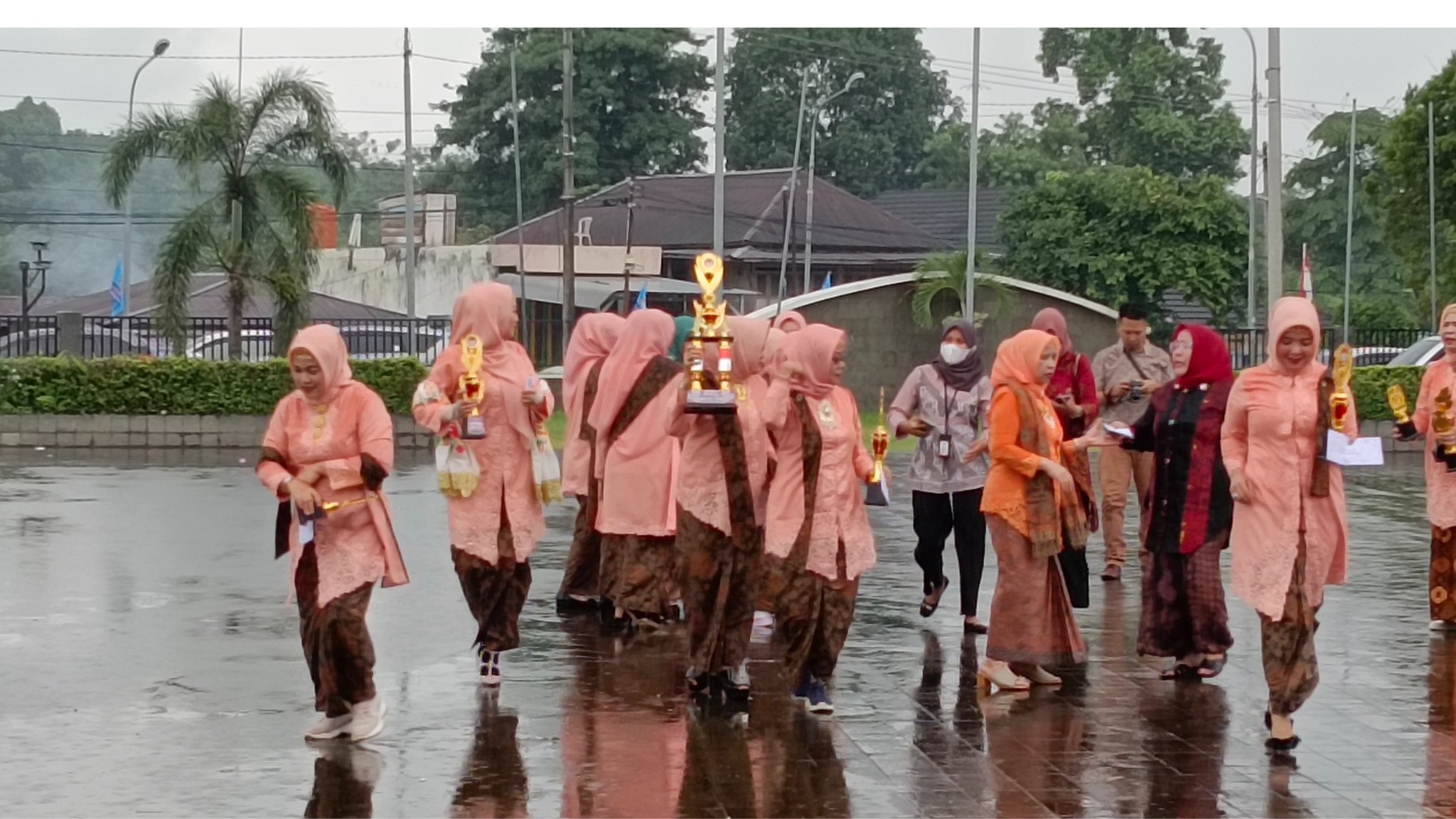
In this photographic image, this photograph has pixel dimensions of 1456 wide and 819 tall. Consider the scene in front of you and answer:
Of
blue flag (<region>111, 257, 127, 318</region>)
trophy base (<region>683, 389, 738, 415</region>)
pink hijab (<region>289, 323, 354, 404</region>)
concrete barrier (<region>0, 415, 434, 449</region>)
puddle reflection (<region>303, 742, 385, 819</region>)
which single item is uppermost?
blue flag (<region>111, 257, 127, 318</region>)

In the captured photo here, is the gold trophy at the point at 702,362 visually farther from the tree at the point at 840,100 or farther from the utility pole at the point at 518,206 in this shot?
the tree at the point at 840,100

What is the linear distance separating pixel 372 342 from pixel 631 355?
1933 centimetres

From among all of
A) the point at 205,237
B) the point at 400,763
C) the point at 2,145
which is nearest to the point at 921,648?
the point at 400,763

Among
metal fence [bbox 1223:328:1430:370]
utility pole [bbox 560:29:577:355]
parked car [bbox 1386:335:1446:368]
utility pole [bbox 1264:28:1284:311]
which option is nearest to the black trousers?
utility pole [bbox 1264:28:1284:311]

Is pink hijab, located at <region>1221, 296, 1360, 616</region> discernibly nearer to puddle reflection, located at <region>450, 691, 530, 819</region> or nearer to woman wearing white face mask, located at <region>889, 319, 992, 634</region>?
woman wearing white face mask, located at <region>889, 319, 992, 634</region>

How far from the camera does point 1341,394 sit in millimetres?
7219

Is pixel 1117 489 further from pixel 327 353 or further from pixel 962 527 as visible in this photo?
pixel 327 353

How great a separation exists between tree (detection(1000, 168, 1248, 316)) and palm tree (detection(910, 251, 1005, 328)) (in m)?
3.81

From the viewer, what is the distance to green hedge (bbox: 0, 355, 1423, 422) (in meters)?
23.2

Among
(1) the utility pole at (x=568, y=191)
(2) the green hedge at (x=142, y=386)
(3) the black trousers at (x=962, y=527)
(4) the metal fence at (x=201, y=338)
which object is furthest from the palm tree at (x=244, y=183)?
(3) the black trousers at (x=962, y=527)

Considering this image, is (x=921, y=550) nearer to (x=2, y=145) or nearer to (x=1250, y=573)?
(x=1250, y=573)

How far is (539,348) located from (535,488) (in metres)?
24.8

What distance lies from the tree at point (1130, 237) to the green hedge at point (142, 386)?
19.9 m

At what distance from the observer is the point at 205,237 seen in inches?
1013
